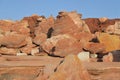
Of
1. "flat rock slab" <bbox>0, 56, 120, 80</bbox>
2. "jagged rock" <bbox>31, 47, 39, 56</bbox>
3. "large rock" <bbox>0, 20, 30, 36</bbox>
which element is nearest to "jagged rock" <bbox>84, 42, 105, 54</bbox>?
"jagged rock" <bbox>31, 47, 39, 56</bbox>

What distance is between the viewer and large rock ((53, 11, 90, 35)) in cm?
1047

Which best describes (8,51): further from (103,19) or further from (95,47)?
(103,19)

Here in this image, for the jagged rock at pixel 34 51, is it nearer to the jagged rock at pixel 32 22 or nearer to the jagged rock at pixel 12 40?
the jagged rock at pixel 12 40

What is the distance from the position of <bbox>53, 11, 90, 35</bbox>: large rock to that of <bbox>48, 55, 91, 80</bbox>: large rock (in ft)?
14.7

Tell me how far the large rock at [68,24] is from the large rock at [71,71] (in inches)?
177

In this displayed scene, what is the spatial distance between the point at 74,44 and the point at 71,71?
3.39 metres

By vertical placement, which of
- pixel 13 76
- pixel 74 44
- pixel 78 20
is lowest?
pixel 13 76

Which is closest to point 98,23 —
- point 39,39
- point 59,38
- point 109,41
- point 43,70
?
point 39,39

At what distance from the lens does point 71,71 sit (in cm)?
582

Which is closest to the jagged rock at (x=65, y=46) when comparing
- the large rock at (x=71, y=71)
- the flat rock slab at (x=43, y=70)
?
the flat rock slab at (x=43, y=70)

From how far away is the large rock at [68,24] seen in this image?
34.4 ft

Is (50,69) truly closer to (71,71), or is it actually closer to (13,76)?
(71,71)

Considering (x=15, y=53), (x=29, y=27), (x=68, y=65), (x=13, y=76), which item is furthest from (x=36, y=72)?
(x=29, y=27)

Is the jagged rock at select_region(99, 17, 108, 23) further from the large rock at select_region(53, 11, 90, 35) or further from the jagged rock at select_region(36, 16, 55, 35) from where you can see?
the large rock at select_region(53, 11, 90, 35)
